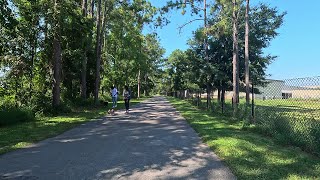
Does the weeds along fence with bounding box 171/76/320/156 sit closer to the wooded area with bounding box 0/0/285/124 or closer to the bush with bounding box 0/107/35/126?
the wooded area with bounding box 0/0/285/124

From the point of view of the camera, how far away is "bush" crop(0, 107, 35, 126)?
590 inches

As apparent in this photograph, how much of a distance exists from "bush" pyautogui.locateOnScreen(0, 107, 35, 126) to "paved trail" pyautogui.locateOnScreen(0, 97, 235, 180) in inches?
159

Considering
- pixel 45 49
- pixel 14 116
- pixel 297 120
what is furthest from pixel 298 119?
pixel 45 49

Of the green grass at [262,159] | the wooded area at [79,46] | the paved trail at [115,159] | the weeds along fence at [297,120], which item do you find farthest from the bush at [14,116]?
the weeds along fence at [297,120]

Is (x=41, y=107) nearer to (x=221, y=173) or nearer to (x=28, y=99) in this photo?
(x=28, y=99)

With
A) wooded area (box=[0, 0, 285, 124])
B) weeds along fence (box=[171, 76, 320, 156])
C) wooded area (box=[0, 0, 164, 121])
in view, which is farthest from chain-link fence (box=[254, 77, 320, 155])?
wooded area (box=[0, 0, 164, 121])

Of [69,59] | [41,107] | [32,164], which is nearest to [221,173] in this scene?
[32,164]

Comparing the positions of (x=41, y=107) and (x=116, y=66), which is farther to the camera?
(x=116, y=66)

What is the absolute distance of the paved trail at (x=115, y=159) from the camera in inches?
270

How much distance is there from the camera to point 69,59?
2673 centimetres

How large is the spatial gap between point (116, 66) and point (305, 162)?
45485mm

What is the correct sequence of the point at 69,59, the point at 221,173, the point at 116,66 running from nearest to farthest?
the point at 221,173 < the point at 69,59 < the point at 116,66

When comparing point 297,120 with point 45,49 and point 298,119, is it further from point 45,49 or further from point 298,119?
point 45,49

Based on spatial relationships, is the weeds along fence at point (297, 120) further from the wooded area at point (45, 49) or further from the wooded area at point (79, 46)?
the wooded area at point (45, 49)
